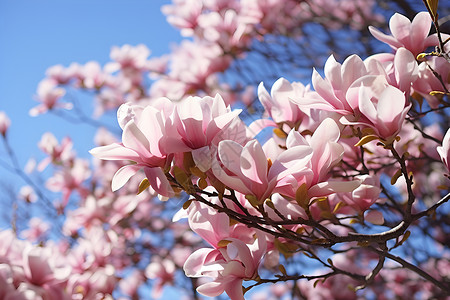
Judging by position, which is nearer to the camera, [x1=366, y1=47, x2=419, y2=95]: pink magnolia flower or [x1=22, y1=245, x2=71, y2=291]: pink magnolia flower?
[x1=366, y1=47, x2=419, y2=95]: pink magnolia flower

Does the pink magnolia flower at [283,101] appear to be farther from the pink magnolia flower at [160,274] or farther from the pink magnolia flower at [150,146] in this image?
the pink magnolia flower at [160,274]

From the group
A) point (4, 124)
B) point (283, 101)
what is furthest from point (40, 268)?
point (4, 124)

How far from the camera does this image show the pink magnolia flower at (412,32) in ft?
3.43

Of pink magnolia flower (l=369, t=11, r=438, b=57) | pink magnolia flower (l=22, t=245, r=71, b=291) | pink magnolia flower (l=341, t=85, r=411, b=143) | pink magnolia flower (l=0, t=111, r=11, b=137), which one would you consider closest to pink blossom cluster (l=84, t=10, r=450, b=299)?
pink magnolia flower (l=341, t=85, r=411, b=143)

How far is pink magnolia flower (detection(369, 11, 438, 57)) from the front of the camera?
1.04 metres

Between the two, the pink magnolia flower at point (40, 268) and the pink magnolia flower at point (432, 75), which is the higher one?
the pink magnolia flower at point (432, 75)

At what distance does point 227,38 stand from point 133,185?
1.61 meters

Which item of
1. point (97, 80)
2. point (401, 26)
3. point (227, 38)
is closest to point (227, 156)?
point (401, 26)

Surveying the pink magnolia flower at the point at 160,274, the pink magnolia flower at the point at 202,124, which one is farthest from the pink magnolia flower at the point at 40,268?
the pink magnolia flower at the point at 160,274

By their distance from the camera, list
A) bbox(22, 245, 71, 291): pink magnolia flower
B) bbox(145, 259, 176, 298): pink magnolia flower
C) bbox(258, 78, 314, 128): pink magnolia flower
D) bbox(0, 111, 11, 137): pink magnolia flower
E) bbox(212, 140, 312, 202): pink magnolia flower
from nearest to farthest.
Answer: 1. bbox(212, 140, 312, 202): pink magnolia flower
2. bbox(258, 78, 314, 128): pink magnolia flower
3. bbox(22, 245, 71, 291): pink magnolia flower
4. bbox(145, 259, 176, 298): pink magnolia flower
5. bbox(0, 111, 11, 137): pink magnolia flower

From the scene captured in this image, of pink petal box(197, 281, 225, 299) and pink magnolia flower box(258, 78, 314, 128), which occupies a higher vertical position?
pink magnolia flower box(258, 78, 314, 128)

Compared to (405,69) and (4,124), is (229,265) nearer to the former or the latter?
(405,69)

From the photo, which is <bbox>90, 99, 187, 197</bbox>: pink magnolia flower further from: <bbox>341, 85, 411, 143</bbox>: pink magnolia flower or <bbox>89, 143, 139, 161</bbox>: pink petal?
<bbox>341, 85, 411, 143</bbox>: pink magnolia flower

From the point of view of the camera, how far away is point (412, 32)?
1059mm
